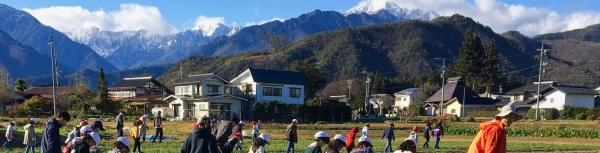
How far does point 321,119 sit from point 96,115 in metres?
19.8

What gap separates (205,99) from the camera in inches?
1730

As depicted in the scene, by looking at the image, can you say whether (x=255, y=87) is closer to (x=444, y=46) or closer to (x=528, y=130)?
(x=528, y=130)

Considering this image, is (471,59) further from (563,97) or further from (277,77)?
(277,77)

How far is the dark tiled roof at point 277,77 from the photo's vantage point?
4806 cm

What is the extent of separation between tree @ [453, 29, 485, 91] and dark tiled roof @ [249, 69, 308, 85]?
26631mm

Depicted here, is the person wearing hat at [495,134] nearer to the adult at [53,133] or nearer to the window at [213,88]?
the adult at [53,133]

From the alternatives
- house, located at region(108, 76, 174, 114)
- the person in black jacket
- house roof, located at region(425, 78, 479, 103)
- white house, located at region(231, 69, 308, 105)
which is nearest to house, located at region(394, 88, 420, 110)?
house roof, located at region(425, 78, 479, 103)

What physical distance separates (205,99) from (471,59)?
3788cm

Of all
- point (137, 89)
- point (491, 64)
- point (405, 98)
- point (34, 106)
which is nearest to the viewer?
point (34, 106)


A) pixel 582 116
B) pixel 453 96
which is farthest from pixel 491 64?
pixel 582 116

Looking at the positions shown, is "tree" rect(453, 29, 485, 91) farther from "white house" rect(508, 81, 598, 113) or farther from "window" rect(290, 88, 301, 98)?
"window" rect(290, 88, 301, 98)

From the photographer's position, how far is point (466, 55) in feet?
218

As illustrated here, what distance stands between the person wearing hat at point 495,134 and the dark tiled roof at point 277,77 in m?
41.6

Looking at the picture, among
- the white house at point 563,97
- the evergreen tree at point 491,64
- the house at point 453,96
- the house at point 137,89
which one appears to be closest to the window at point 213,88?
the house at point 137,89
